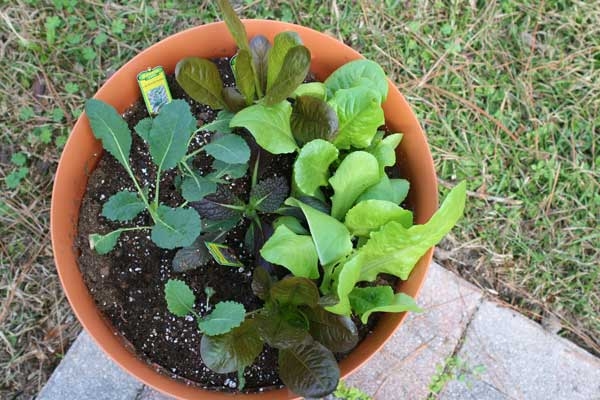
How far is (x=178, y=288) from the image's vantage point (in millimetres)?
976

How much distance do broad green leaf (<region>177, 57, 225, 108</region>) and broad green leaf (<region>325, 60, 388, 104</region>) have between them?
201 millimetres

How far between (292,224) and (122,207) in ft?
0.92

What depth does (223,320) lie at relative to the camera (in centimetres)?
92

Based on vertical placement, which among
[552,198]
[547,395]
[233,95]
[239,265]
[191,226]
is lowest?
[547,395]

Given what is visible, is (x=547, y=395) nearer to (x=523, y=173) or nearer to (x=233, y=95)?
(x=523, y=173)

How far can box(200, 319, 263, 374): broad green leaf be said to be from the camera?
3.08 ft

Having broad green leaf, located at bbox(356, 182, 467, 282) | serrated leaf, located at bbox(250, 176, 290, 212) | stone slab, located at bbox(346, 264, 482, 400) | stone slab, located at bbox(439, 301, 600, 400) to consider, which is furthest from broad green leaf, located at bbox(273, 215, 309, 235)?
stone slab, located at bbox(439, 301, 600, 400)

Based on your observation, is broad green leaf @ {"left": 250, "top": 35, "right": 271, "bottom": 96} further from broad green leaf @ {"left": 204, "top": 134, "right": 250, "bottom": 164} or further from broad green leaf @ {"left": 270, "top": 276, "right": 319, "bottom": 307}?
broad green leaf @ {"left": 270, "top": 276, "right": 319, "bottom": 307}

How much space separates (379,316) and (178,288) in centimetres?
37

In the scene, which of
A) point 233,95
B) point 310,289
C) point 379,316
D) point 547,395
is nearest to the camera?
point 310,289

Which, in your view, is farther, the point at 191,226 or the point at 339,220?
the point at 339,220

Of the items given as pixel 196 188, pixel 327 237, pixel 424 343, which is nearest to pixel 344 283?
pixel 327 237

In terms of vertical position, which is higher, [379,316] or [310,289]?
[310,289]

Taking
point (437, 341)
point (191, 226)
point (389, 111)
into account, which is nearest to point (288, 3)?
point (389, 111)
